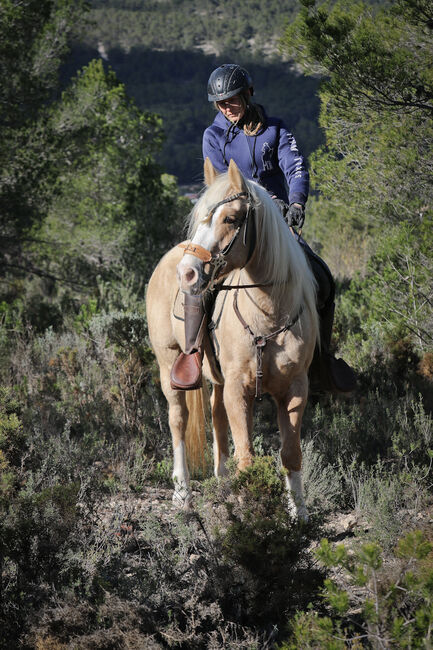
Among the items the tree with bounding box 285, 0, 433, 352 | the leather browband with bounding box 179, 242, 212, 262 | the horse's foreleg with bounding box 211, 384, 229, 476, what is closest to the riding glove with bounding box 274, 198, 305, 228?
the leather browband with bounding box 179, 242, 212, 262

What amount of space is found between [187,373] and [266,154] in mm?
1639

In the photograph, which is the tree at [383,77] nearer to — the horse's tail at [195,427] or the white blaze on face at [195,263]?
the white blaze on face at [195,263]

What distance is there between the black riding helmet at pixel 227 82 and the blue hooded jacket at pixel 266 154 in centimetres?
25

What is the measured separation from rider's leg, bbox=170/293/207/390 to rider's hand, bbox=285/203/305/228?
78 cm

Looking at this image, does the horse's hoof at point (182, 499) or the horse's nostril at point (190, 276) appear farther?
the horse's hoof at point (182, 499)

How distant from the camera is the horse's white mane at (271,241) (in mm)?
3518

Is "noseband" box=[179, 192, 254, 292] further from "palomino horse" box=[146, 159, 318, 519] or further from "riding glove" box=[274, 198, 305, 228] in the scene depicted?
"riding glove" box=[274, 198, 305, 228]

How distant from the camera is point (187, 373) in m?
4.37

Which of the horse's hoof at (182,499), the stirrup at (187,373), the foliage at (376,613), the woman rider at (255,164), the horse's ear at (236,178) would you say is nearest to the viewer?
the foliage at (376,613)

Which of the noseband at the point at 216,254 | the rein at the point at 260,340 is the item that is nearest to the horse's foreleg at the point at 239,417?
the rein at the point at 260,340

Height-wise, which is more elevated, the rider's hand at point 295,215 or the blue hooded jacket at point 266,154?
the blue hooded jacket at point 266,154

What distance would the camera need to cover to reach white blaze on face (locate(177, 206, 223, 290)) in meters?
3.26

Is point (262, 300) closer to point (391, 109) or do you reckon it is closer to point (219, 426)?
point (219, 426)

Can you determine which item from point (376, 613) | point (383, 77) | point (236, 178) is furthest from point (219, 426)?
point (383, 77)
